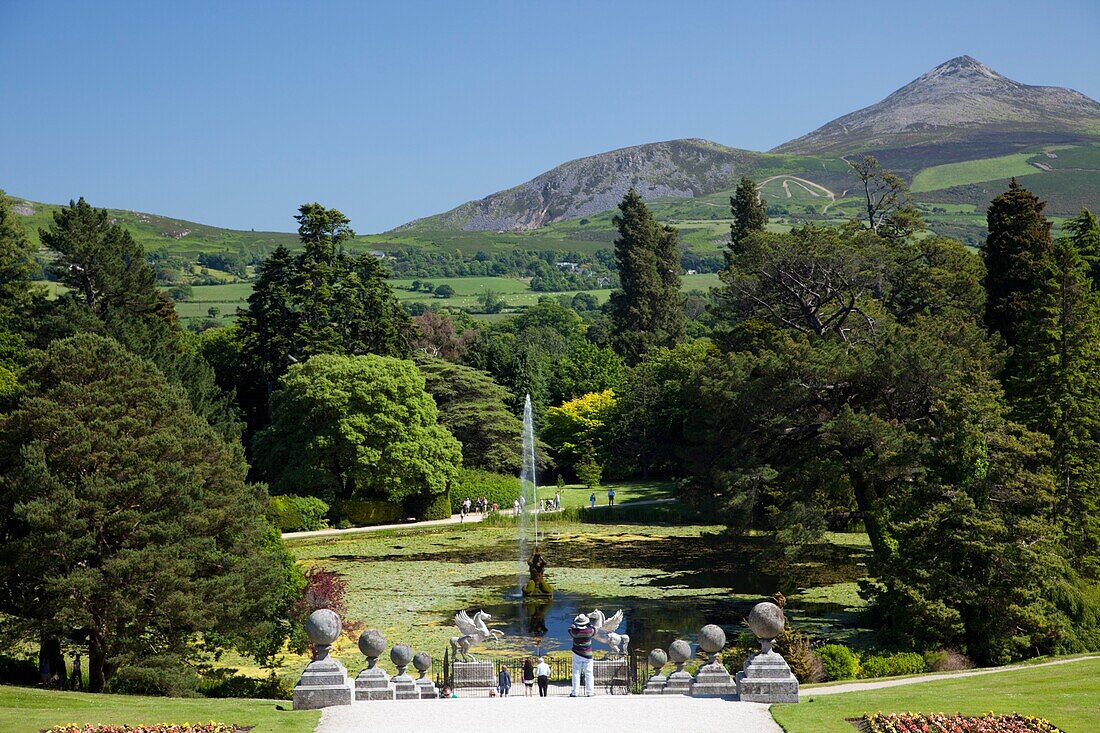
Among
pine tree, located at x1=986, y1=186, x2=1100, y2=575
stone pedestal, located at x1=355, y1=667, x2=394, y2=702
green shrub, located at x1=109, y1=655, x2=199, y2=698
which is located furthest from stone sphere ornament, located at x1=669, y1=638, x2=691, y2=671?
pine tree, located at x1=986, y1=186, x2=1100, y2=575

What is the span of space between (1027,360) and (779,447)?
1065 centimetres

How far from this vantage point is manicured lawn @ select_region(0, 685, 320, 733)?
22.8m

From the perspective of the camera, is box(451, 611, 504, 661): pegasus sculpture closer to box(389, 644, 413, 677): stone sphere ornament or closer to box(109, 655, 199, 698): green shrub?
box(389, 644, 413, 677): stone sphere ornament

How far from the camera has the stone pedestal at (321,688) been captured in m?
24.8

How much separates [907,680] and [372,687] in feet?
41.4

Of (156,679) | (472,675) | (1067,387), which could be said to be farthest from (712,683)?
(1067,387)

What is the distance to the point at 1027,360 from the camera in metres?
48.0

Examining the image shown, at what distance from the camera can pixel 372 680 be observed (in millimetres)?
25922

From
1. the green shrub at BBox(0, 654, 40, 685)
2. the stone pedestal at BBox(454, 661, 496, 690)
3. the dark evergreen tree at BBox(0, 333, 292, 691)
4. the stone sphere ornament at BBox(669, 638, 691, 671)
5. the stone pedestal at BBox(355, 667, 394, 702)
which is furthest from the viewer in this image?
the green shrub at BBox(0, 654, 40, 685)

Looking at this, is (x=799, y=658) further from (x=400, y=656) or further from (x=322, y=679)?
(x=322, y=679)

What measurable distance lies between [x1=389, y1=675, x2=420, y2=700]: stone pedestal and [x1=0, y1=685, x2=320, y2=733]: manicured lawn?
232cm

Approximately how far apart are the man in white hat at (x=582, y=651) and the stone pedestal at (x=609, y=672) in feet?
7.20

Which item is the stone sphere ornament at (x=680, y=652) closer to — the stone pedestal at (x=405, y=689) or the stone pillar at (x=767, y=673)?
the stone pillar at (x=767, y=673)

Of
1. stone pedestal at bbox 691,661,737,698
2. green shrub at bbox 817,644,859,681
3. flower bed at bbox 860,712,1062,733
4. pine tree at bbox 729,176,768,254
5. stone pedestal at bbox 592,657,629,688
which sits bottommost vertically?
green shrub at bbox 817,644,859,681
